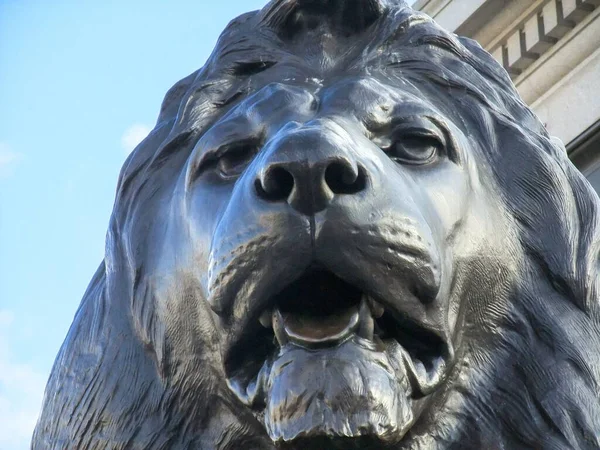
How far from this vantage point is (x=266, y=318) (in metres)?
2.26

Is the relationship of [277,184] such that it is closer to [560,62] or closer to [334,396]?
[334,396]

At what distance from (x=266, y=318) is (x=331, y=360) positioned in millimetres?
174

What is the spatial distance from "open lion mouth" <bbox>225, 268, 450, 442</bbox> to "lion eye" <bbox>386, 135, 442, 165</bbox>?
1.18ft

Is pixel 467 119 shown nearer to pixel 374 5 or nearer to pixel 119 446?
pixel 374 5

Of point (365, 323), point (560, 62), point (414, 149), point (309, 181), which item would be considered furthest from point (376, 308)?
point (560, 62)

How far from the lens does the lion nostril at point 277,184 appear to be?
220cm

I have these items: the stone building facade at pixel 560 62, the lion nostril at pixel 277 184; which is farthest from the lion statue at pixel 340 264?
the stone building facade at pixel 560 62

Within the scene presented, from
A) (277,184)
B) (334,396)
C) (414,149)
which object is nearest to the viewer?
(334,396)

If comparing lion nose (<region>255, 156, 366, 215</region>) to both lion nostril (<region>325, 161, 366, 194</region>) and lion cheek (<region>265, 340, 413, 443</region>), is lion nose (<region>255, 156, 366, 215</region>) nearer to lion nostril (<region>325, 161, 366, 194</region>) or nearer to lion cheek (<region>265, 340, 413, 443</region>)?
lion nostril (<region>325, 161, 366, 194</region>)

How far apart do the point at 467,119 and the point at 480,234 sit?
1.07 feet

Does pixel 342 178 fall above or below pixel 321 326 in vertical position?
above

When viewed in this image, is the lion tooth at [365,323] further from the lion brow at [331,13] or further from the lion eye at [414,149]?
the lion brow at [331,13]

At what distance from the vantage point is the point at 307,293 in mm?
2232

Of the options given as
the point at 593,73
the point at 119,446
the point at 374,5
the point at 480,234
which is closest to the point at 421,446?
the point at 480,234
